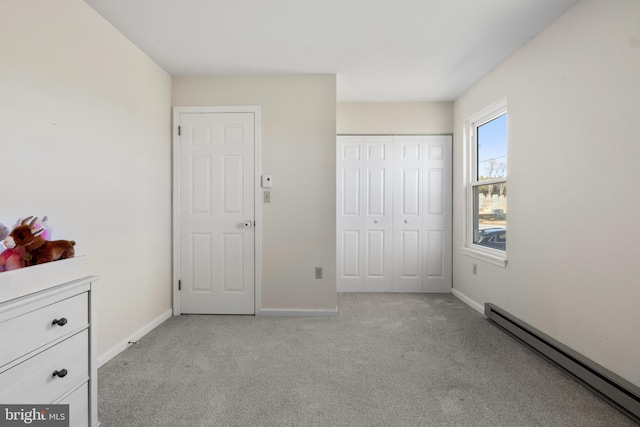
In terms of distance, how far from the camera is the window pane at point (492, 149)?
3193 millimetres

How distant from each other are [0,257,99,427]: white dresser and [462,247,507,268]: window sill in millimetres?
3142

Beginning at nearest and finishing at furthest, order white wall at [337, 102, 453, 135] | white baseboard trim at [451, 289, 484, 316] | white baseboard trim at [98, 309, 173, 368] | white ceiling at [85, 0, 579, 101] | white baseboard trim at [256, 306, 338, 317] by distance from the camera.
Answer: white ceiling at [85, 0, 579, 101] → white baseboard trim at [98, 309, 173, 368] → white baseboard trim at [256, 306, 338, 317] → white baseboard trim at [451, 289, 484, 316] → white wall at [337, 102, 453, 135]

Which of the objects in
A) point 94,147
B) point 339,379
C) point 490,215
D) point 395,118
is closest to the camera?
point 339,379

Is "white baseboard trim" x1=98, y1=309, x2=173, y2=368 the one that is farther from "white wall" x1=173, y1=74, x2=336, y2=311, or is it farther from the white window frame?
the white window frame

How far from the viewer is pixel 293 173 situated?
11.0 feet

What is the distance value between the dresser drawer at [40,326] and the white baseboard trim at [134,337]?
102 cm

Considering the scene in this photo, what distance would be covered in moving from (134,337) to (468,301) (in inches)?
132

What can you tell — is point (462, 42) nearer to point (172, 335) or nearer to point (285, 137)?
point (285, 137)

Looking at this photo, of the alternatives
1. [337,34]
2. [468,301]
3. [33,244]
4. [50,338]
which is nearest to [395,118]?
[337,34]

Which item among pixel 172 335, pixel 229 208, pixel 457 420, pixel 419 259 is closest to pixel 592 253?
pixel 457 420

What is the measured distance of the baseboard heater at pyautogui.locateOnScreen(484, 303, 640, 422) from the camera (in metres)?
1.71

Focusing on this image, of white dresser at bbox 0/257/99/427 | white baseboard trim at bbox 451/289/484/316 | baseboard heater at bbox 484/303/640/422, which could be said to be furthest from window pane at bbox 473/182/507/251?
white dresser at bbox 0/257/99/427

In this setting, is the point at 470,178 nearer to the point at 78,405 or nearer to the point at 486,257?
the point at 486,257

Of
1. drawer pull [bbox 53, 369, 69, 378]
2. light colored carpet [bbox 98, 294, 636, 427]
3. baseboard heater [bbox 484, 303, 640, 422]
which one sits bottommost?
light colored carpet [bbox 98, 294, 636, 427]
